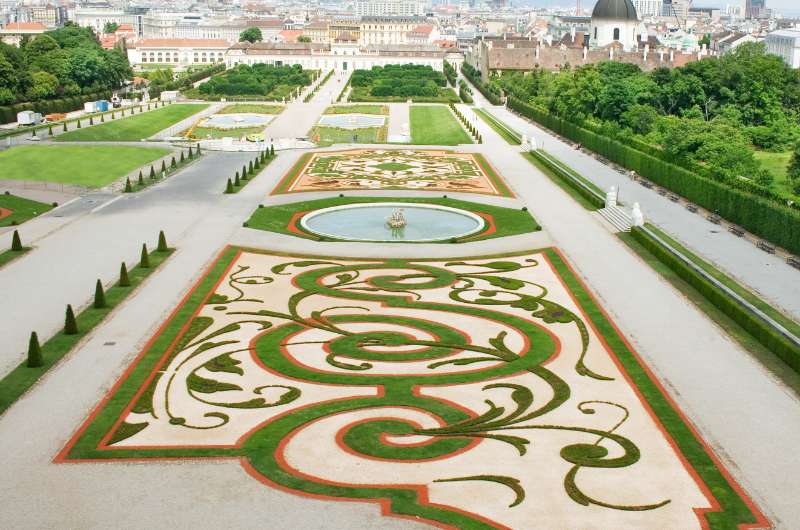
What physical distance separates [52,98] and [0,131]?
25.9m

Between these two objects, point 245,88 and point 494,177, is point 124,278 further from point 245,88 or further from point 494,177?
point 245,88

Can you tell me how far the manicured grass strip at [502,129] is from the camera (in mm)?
82750

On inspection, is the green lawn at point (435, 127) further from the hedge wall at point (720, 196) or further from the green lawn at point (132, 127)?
the green lawn at point (132, 127)

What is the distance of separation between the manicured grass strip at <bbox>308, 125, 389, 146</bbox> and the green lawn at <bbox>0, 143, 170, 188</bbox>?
16.5 m

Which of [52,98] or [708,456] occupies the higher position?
[52,98]

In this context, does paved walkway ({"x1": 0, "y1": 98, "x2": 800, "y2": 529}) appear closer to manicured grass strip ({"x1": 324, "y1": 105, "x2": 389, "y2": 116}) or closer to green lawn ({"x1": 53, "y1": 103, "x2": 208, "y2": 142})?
green lawn ({"x1": 53, "y1": 103, "x2": 208, "y2": 142})

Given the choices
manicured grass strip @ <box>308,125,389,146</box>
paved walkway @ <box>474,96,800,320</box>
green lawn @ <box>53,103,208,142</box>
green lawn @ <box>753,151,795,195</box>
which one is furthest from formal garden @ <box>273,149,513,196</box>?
green lawn @ <box>53,103,208,142</box>

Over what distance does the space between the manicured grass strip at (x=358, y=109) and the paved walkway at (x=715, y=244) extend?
1779 inches

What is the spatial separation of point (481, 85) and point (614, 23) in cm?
2422

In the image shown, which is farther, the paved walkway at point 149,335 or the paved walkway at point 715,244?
the paved walkway at point 715,244

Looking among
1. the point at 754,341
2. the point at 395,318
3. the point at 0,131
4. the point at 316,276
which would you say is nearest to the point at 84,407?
the point at 395,318

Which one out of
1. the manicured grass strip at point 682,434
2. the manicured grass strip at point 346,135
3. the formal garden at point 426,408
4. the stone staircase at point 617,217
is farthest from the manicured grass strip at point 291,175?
the manicured grass strip at point 682,434

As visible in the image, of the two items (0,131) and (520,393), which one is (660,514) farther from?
(0,131)

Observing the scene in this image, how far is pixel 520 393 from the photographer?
82.7ft
